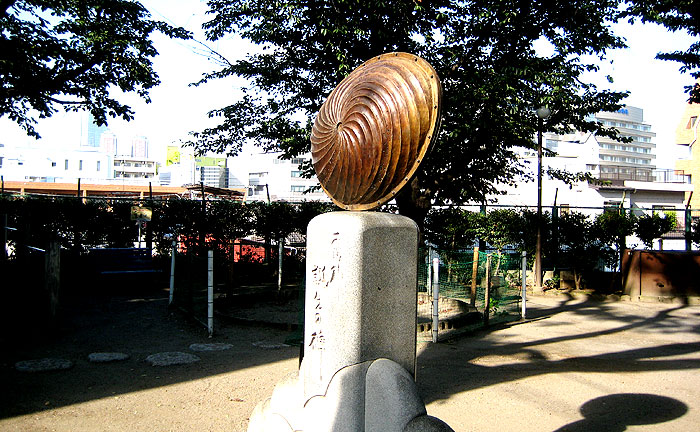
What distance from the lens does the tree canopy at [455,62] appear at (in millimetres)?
11273

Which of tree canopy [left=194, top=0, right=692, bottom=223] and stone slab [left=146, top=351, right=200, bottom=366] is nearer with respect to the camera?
stone slab [left=146, top=351, right=200, bottom=366]

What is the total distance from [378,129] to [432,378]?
426 cm

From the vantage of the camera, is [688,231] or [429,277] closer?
[429,277]

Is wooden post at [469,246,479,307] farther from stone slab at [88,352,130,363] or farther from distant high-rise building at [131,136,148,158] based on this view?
distant high-rise building at [131,136,148,158]

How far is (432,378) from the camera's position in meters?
7.23

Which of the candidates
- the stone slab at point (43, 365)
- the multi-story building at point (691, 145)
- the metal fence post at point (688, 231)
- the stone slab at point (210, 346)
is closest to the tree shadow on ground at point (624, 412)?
the stone slab at point (210, 346)

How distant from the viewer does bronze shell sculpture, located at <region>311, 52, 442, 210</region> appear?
3.85m

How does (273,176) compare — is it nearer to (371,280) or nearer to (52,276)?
(52,276)

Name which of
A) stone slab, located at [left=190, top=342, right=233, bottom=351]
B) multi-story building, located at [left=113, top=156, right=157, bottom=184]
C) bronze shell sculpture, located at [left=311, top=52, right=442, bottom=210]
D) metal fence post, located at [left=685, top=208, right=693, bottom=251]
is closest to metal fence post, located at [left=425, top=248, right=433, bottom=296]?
stone slab, located at [left=190, top=342, right=233, bottom=351]

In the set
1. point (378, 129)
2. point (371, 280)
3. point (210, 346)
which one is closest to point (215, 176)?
point (210, 346)

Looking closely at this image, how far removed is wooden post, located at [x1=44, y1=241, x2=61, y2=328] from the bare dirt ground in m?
0.42

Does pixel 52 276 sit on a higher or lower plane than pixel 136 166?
lower

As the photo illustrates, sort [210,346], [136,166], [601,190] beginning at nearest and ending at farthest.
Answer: [210,346]
[601,190]
[136,166]

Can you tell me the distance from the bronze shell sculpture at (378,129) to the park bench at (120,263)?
1104cm
